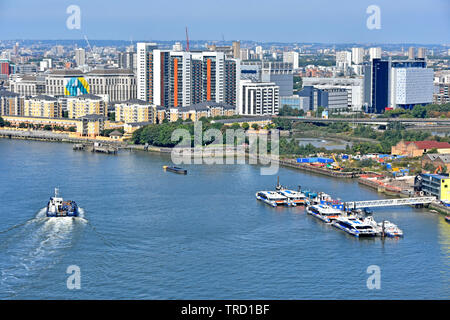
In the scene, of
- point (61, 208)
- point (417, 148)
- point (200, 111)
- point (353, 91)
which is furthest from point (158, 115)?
point (61, 208)

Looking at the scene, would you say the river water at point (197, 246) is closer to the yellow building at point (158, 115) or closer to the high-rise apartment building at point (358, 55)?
the yellow building at point (158, 115)

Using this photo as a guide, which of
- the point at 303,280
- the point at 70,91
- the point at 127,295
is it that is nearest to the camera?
the point at 127,295

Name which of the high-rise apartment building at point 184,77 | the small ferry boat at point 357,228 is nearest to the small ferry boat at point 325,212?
the small ferry boat at point 357,228

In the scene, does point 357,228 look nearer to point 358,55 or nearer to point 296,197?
point 296,197

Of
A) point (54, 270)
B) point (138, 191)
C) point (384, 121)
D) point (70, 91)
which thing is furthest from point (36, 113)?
point (54, 270)

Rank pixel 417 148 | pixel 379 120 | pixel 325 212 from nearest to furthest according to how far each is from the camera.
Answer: pixel 325 212 → pixel 417 148 → pixel 379 120
